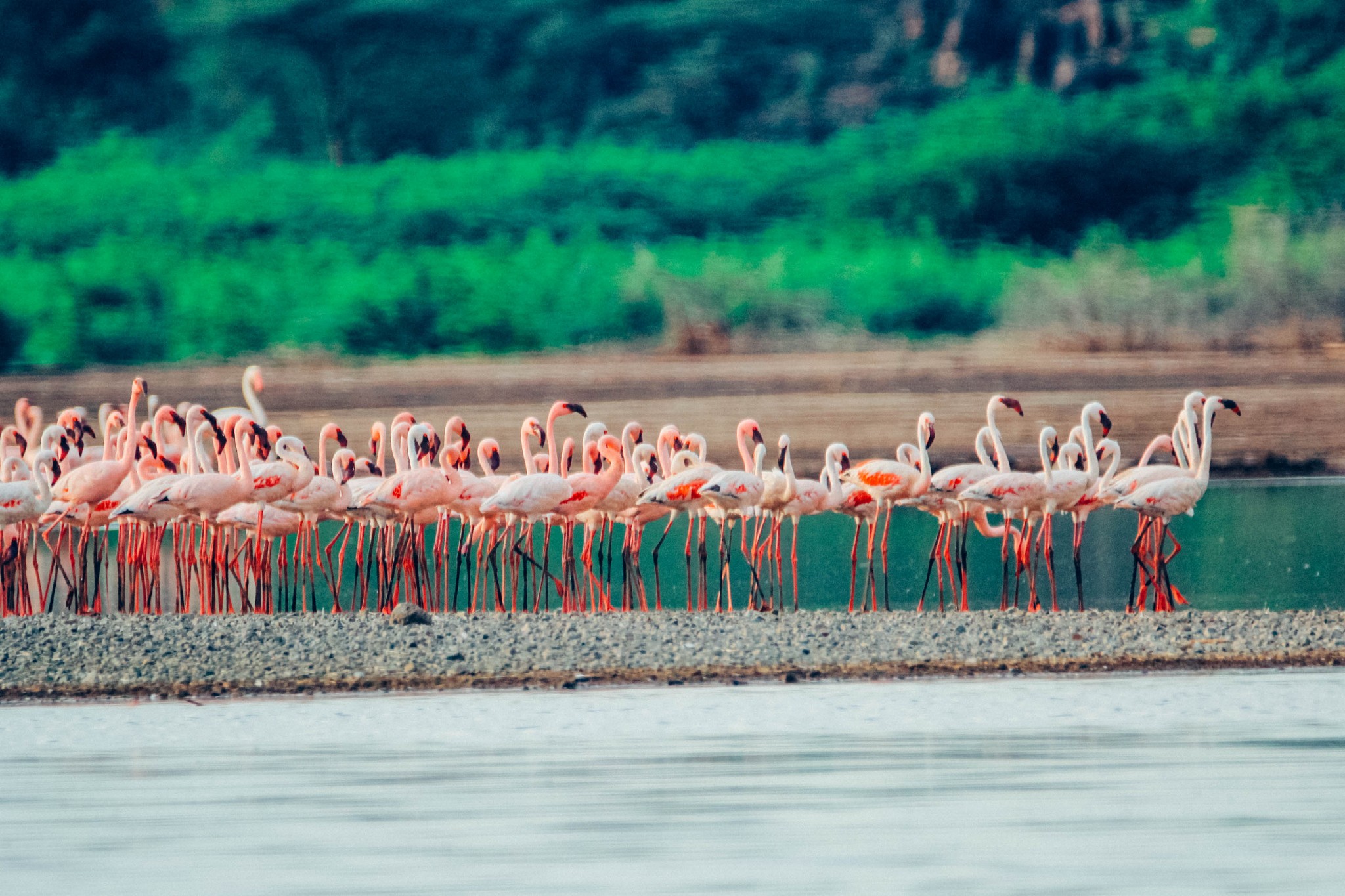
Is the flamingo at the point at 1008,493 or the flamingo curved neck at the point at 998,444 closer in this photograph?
the flamingo at the point at 1008,493

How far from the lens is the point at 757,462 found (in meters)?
13.6

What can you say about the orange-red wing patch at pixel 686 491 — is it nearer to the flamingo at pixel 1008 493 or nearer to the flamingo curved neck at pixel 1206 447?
the flamingo at pixel 1008 493

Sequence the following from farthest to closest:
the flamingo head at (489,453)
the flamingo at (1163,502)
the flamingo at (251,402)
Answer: the flamingo at (251,402) → the flamingo head at (489,453) → the flamingo at (1163,502)

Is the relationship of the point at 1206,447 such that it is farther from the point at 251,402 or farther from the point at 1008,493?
the point at 251,402

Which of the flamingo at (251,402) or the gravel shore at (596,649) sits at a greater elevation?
the flamingo at (251,402)

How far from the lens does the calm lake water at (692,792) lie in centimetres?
620


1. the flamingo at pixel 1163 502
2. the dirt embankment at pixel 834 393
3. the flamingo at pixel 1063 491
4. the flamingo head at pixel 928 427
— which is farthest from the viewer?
the dirt embankment at pixel 834 393

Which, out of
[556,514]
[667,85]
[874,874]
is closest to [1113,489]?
[556,514]

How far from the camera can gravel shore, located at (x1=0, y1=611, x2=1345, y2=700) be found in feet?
34.0

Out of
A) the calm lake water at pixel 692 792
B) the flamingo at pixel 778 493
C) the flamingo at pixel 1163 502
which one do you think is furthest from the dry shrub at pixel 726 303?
the calm lake water at pixel 692 792

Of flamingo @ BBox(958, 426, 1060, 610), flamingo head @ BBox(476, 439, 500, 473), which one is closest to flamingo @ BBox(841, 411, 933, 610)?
flamingo @ BBox(958, 426, 1060, 610)

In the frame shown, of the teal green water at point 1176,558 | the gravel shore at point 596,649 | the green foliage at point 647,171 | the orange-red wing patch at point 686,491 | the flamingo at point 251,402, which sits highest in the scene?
the green foliage at point 647,171

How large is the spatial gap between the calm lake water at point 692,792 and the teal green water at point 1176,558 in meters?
4.75

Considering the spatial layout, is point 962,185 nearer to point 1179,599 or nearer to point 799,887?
point 1179,599
